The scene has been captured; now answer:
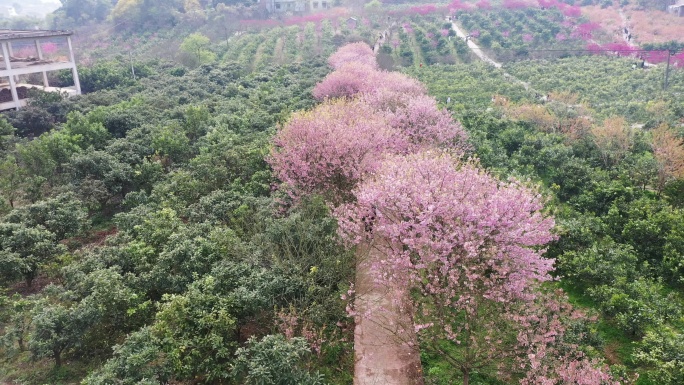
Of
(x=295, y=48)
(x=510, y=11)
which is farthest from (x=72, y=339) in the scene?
(x=510, y=11)

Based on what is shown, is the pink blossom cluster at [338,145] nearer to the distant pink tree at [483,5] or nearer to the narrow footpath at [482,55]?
the narrow footpath at [482,55]

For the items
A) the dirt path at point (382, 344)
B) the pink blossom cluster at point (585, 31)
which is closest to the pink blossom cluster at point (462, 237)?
the dirt path at point (382, 344)

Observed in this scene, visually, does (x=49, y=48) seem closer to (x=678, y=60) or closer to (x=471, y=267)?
(x=471, y=267)

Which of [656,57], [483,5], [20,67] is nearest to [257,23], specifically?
[483,5]

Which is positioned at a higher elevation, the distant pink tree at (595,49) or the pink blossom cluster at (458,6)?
the pink blossom cluster at (458,6)

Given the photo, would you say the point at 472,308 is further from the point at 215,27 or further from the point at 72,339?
the point at 215,27

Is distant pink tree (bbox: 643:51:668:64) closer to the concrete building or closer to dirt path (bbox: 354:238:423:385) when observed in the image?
dirt path (bbox: 354:238:423:385)
